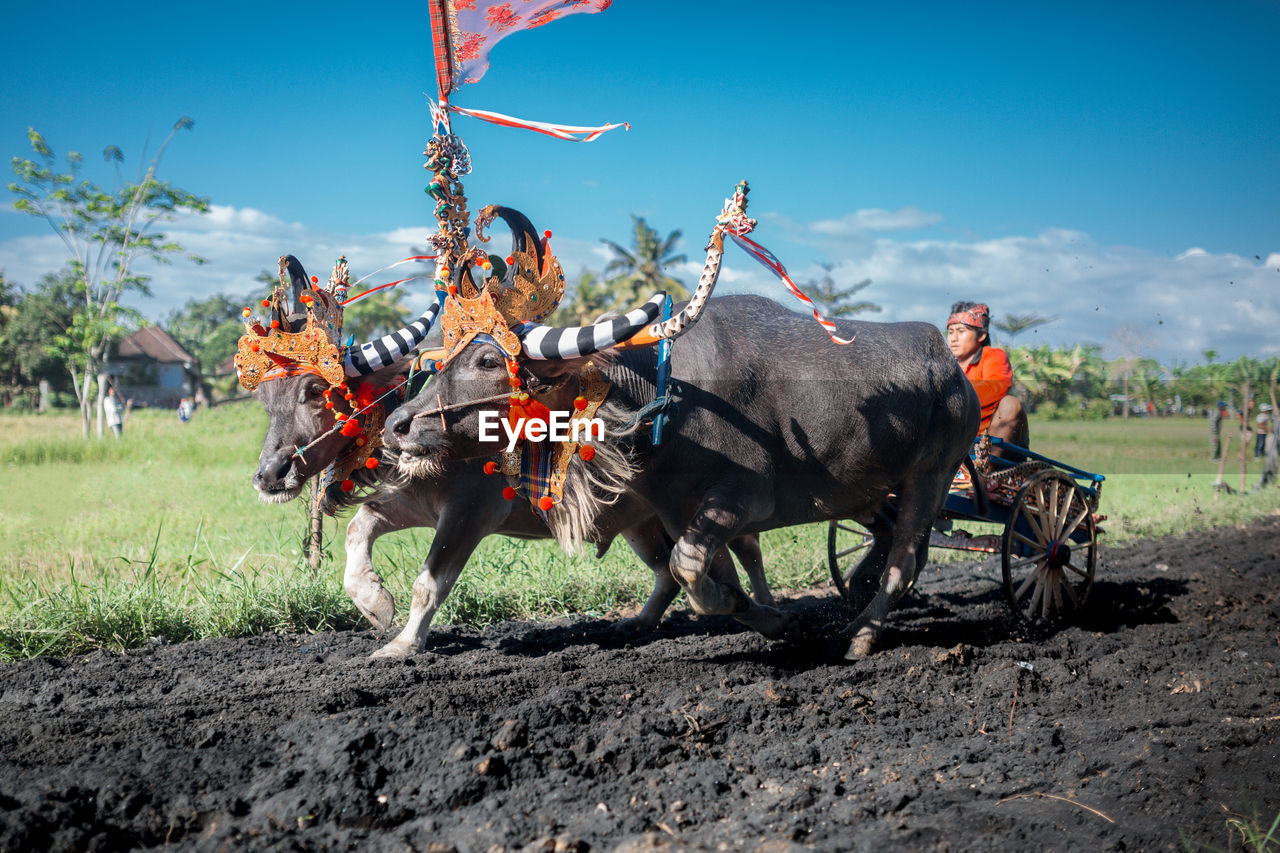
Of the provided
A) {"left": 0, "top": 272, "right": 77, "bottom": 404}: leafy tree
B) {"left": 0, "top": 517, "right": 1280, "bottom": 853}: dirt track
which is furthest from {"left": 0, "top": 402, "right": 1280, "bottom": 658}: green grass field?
{"left": 0, "top": 272, "right": 77, "bottom": 404}: leafy tree

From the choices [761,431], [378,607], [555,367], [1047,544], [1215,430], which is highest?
[555,367]

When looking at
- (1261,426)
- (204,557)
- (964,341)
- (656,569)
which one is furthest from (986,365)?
(1261,426)

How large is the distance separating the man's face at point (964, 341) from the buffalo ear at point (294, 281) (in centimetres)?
409

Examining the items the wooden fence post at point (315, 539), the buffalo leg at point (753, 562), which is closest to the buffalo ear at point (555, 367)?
the wooden fence post at point (315, 539)

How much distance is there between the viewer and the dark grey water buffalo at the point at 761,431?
13.8 feet

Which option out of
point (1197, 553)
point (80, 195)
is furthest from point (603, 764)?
point (80, 195)

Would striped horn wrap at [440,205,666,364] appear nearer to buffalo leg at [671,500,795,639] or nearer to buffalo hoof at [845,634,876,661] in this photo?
buffalo leg at [671,500,795,639]

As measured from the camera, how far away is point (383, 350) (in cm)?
491

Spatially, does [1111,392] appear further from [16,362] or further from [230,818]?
[16,362]

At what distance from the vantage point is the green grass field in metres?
5.32

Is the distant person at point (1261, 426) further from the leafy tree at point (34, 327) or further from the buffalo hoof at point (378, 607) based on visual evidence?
the leafy tree at point (34, 327)

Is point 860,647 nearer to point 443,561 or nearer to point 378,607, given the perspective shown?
point 443,561

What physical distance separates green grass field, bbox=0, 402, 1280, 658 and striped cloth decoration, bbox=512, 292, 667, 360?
2.45 m

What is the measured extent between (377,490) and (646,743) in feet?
8.05
